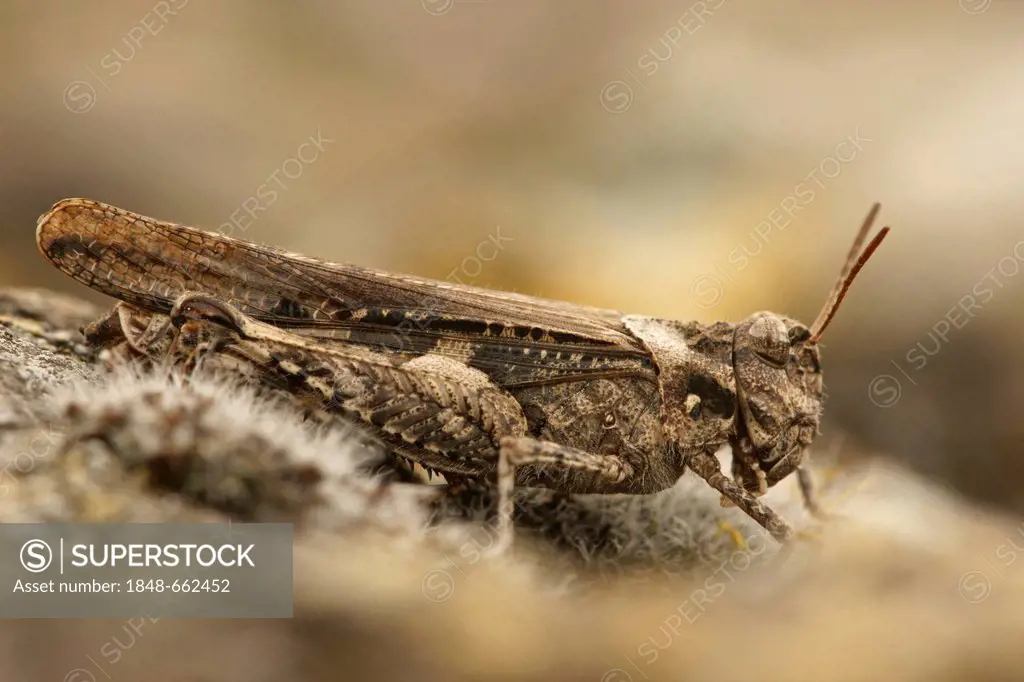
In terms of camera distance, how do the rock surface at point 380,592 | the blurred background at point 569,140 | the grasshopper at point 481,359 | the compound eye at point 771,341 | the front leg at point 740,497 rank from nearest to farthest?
the rock surface at point 380,592 < the grasshopper at point 481,359 < the front leg at point 740,497 < the compound eye at point 771,341 < the blurred background at point 569,140

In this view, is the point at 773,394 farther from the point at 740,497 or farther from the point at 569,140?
the point at 569,140

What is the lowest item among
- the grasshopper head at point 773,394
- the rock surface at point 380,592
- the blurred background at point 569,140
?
the rock surface at point 380,592

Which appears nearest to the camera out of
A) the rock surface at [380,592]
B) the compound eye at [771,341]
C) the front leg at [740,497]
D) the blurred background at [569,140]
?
the rock surface at [380,592]

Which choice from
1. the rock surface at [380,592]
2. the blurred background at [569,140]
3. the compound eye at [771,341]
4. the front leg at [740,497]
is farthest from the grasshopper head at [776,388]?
the blurred background at [569,140]

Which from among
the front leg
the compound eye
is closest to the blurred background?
the compound eye

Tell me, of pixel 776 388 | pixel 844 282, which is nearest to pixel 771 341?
pixel 776 388

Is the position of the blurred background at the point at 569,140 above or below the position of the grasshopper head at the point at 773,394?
above

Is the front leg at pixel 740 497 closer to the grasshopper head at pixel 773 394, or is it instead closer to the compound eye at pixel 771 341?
the grasshopper head at pixel 773 394

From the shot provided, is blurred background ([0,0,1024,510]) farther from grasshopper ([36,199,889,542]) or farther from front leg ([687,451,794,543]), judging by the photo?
front leg ([687,451,794,543])
